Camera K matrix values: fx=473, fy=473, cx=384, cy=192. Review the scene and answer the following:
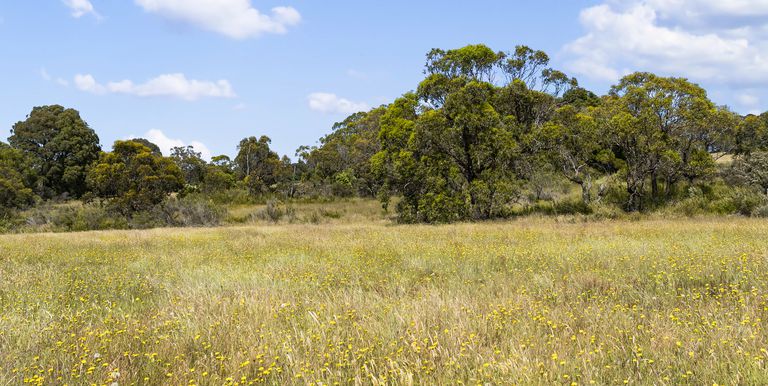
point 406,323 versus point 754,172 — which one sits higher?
point 754,172

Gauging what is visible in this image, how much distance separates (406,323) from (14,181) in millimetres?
47079

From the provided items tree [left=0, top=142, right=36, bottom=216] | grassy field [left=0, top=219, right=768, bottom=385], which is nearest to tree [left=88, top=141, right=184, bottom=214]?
tree [left=0, top=142, right=36, bottom=216]

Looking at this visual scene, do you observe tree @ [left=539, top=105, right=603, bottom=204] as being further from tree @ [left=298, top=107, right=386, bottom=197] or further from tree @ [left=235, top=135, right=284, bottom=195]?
tree @ [left=235, top=135, right=284, bottom=195]

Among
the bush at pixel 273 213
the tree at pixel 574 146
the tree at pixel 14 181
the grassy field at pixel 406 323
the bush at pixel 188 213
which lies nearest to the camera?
the grassy field at pixel 406 323

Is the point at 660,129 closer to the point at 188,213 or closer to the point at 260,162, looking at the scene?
the point at 188,213

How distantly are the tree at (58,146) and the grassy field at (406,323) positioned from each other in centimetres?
4992

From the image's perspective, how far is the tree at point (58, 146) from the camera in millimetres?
50406

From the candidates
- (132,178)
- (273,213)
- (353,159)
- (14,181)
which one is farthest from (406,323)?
(353,159)

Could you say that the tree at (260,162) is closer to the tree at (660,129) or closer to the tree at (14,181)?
the tree at (14,181)

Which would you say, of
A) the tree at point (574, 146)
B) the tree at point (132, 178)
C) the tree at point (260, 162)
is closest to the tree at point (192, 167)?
the tree at point (260, 162)

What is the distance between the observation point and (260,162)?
63.6 metres

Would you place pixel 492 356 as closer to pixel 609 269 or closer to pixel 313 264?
pixel 609 269

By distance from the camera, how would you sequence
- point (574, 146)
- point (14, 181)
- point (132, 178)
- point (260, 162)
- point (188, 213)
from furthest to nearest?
1. point (260, 162)
2. point (14, 181)
3. point (132, 178)
4. point (188, 213)
5. point (574, 146)

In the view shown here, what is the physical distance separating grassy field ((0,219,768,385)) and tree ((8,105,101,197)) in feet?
164
